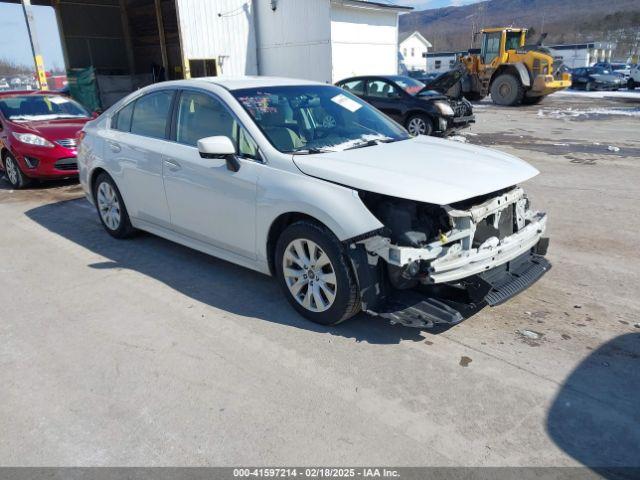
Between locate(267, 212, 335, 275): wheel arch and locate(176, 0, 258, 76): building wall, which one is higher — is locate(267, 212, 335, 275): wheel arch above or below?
below

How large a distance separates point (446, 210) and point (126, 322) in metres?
2.52

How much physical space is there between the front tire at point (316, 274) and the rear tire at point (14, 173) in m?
6.63

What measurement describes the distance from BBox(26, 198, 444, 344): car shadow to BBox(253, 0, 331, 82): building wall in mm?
17070

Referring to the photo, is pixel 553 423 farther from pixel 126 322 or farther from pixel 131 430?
pixel 126 322

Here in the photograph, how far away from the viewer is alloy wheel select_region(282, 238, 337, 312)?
3.64 meters

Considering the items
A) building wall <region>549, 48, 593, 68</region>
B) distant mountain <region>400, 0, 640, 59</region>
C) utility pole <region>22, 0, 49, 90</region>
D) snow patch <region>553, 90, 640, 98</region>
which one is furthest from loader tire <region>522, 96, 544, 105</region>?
distant mountain <region>400, 0, 640, 59</region>

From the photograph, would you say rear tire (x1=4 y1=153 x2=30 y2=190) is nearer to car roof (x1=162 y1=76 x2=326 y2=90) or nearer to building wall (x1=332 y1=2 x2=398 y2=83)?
car roof (x1=162 y1=76 x2=326 y2=90)

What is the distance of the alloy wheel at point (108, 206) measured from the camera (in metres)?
5.65

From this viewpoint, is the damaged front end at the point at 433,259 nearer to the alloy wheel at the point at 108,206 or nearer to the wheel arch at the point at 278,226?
the wheel arch at the point at 278,226

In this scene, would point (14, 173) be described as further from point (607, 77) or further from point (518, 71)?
point (607, 77)

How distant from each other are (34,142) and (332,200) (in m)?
6.85

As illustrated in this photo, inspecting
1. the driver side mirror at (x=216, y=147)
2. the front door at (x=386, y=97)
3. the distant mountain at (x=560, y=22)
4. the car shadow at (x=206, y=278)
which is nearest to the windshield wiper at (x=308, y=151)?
the driver side mirror at (x=216, y=147)

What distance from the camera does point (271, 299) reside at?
4281 millimetres

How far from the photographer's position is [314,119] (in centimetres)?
446
